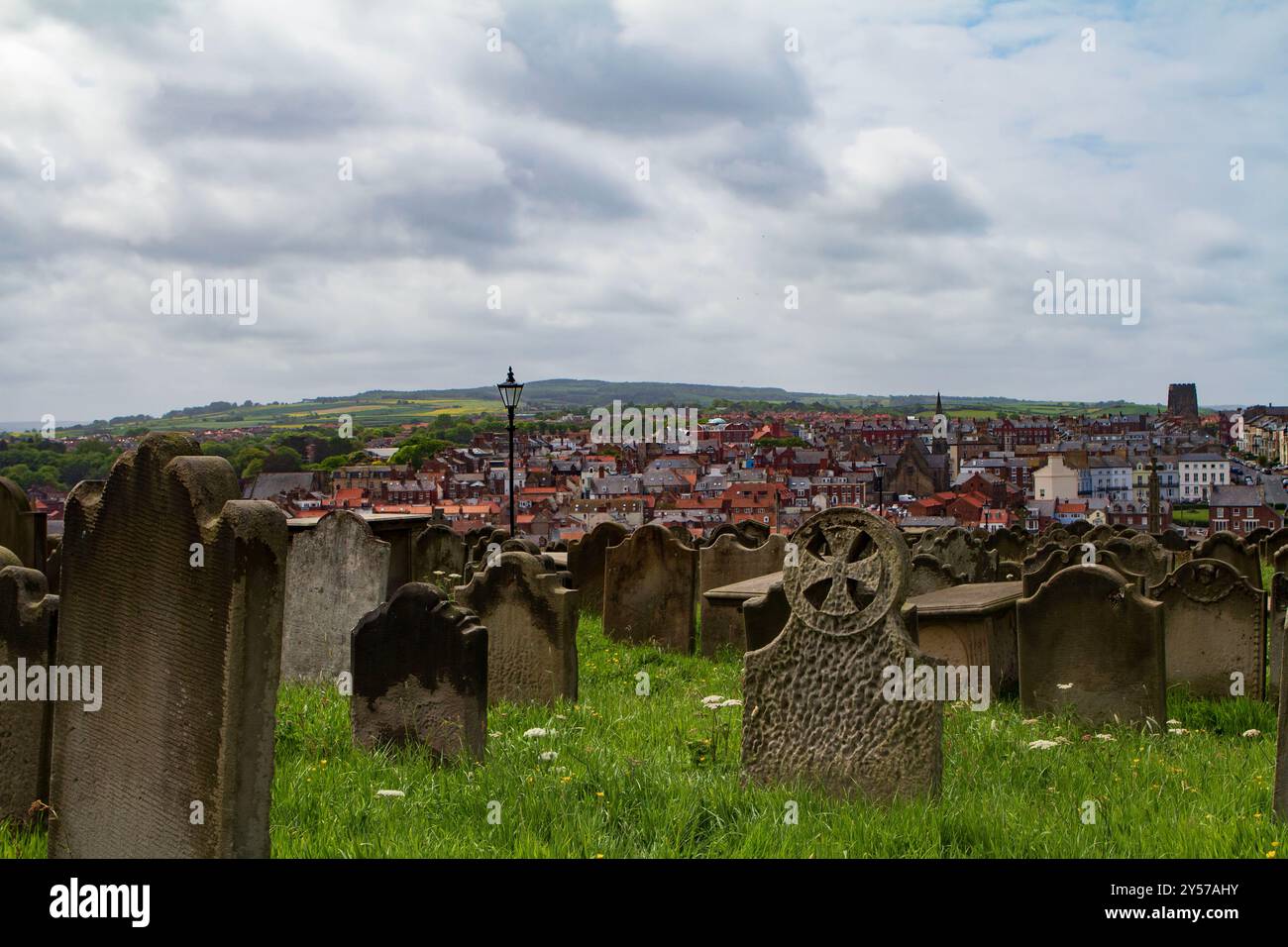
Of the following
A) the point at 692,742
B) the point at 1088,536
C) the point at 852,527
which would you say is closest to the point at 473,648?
the point at 692,742

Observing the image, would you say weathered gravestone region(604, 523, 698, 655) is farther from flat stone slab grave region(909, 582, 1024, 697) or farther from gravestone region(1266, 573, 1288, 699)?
gravestone region(1266, 573, 1288, 699)

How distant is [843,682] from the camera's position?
616 centimetres

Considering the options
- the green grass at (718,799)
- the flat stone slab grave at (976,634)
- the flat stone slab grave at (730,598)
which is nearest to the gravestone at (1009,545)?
the flat stone slab grave at (730,598)

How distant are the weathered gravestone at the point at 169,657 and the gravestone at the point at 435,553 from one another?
1156cm

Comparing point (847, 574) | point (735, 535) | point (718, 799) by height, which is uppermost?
point (847, 574)

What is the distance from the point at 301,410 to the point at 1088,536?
93579mm

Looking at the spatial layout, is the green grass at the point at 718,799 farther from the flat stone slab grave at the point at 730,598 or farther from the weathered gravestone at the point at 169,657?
the flat stone slab grave at the point at 730,598

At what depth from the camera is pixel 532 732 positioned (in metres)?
7.36

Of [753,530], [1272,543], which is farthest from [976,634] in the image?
[1272,543]

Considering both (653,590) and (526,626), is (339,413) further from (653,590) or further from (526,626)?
(526,626)

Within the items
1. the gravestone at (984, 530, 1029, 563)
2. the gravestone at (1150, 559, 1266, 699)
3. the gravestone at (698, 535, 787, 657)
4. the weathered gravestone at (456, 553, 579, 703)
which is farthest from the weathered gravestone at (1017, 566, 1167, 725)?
the gravestone at (984, 530, 1029, 563)

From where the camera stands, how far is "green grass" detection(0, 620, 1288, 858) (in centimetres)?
514

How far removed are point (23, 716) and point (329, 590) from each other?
5049 millimetres
